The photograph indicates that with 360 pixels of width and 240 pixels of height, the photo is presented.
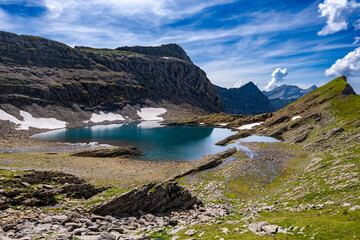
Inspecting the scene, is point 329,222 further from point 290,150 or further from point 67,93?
point 67,93

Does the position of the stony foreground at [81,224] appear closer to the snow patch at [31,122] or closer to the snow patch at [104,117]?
the snow patch at [31,122]

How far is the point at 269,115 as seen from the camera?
470ft

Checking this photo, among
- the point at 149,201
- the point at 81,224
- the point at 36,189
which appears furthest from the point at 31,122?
the point at 81,224

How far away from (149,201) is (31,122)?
463ft

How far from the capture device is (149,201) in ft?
84.6

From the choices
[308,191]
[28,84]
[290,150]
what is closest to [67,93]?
[28,84]

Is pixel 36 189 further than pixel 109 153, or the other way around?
pixel 109 153

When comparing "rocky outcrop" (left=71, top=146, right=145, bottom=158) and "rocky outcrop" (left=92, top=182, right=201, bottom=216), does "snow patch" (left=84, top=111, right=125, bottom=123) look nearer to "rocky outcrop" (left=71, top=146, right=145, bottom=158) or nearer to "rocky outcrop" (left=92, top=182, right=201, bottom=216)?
"rocky outcrop" (left=71, top=146, right=145, bottom=158)

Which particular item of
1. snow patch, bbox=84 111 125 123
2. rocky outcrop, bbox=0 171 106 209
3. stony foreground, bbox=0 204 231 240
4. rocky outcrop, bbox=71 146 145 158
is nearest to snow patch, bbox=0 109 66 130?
snow patch, bbox=84 111 125 123

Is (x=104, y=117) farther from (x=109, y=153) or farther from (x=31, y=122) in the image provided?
(x=109, y=153)

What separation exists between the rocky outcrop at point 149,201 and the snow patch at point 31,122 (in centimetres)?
12533

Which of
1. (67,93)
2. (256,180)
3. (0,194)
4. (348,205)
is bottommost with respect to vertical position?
(256,180)

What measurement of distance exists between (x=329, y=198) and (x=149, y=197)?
21.6 metres

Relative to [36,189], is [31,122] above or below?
above
